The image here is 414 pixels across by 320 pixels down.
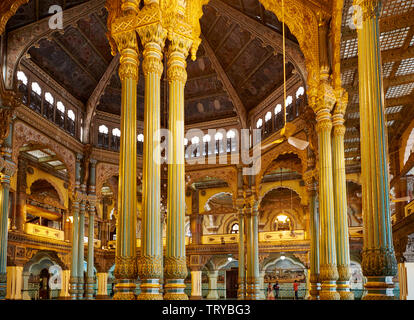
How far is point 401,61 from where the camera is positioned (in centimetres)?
1502

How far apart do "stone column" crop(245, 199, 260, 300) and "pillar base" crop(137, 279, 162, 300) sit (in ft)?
47.2

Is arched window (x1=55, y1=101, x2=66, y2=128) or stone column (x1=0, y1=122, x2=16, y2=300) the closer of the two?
stone column (x1=0, y1=122, x2=16, y2=300)

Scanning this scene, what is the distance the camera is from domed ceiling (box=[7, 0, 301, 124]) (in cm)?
1981

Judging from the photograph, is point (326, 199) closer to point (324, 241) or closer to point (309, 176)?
point (324, 241)

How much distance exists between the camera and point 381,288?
22.7 feet

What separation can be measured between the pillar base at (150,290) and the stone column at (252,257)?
47.2ft

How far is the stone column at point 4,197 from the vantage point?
16188mm

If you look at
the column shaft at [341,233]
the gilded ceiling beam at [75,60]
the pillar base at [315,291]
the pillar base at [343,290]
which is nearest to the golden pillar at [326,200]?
the column shaft at [341,233]

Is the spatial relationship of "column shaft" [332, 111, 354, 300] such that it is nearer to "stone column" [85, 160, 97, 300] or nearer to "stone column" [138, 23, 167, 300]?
"stone column" [138, 23, 167, 300]

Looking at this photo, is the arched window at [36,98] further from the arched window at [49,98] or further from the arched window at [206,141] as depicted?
the arched window at [206,141]

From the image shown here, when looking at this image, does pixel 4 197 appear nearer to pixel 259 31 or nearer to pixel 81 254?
pixel 81 254

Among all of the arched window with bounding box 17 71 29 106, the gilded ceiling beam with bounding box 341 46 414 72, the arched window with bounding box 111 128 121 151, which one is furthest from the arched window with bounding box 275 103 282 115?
the arched window with bounding box 17 71 29 106
